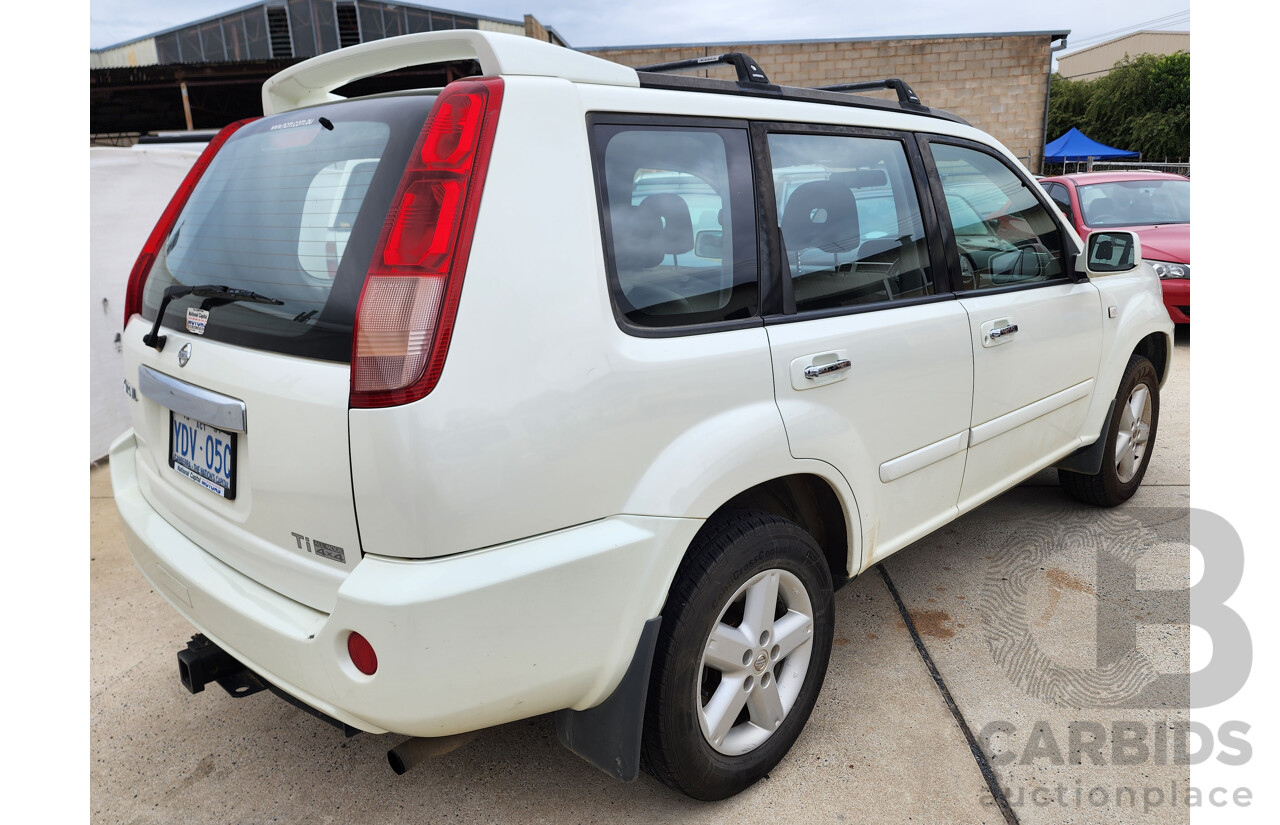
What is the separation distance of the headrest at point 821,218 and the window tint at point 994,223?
0.54m

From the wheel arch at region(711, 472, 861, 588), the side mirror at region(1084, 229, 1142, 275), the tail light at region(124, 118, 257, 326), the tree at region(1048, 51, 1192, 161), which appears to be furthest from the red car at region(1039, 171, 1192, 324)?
the tree at region(1048, 51, 1192, 161)

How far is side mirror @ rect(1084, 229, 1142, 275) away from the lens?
3.28m

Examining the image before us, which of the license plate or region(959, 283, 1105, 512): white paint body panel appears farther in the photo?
region(959, 283, 1105, 512): white paint body panel

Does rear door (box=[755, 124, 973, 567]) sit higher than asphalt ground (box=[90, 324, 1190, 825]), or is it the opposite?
rear door (box=[755, 124, 973, 567])

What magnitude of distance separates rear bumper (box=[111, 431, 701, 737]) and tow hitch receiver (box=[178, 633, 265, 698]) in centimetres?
16

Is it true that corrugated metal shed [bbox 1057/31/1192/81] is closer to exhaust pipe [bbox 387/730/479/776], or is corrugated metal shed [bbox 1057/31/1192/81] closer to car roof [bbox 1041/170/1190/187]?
car roof [bbox 1041/170/1190/187]

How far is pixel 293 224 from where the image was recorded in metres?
1.87

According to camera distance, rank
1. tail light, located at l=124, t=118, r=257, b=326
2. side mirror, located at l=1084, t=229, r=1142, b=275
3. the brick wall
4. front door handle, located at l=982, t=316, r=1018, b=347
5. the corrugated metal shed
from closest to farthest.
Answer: tail light, located at l=124, t=118, r=257, b=326 → front door handle, located at l=982, t=316, r=1018, b=347 → side mirror, located at l=1084, t=229, r=1142, b=275 → the brick wall → the corrugated metal shed

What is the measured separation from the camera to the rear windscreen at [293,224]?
5.41 ft

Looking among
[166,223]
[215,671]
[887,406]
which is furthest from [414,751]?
[166,223]

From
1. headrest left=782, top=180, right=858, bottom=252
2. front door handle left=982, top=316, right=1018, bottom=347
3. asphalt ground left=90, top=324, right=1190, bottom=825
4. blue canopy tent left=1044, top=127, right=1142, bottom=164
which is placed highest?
blue canopy tent left=1044, top=127, right=1142, bottom=164

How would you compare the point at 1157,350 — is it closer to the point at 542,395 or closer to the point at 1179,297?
the point at 542,395

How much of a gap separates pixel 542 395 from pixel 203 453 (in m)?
0.91

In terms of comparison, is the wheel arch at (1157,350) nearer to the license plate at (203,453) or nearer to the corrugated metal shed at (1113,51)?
the license plate at (203,453)
